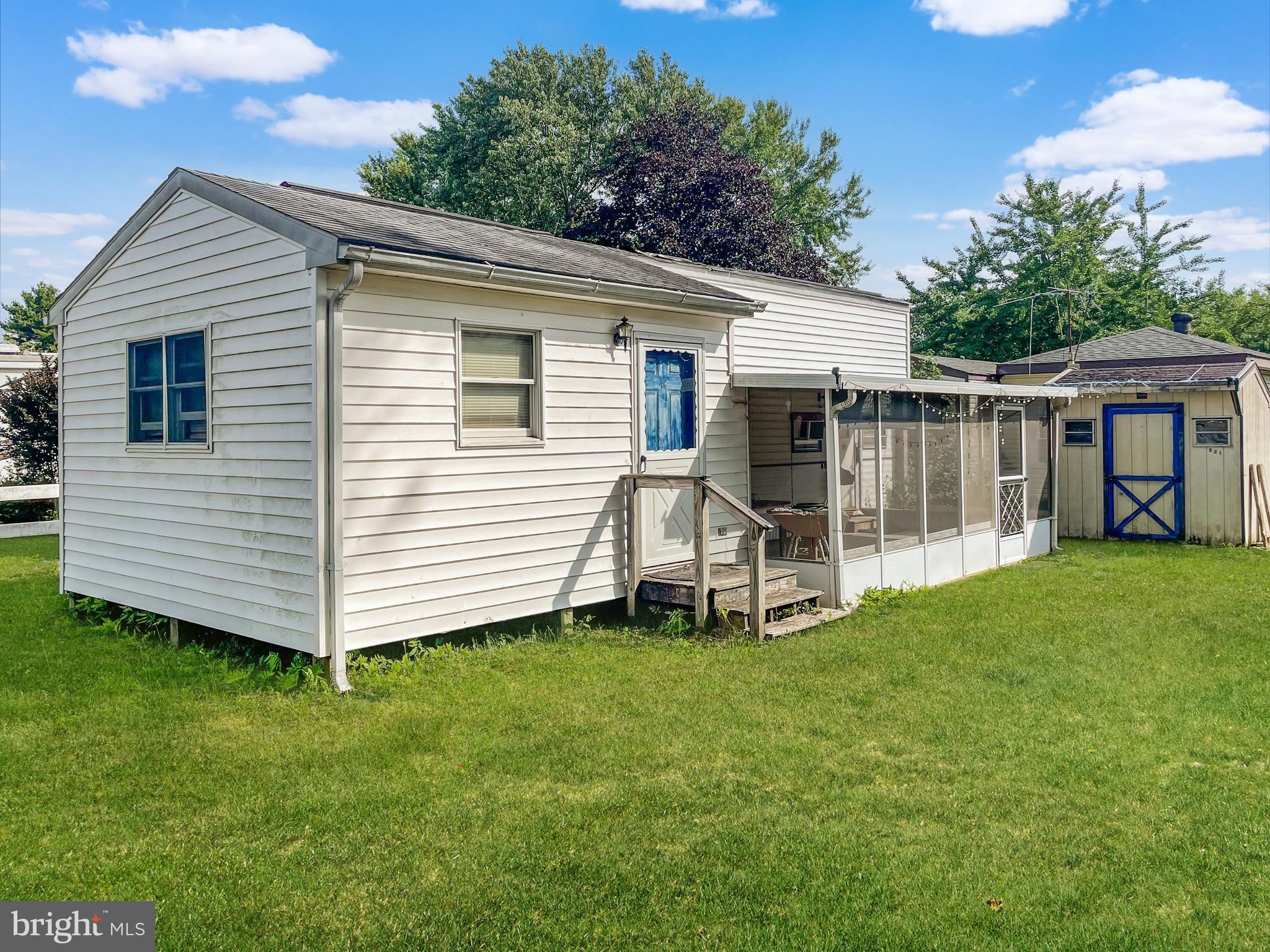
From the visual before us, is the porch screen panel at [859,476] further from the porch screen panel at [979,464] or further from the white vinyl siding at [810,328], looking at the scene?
the porch screen panel at [979,464]

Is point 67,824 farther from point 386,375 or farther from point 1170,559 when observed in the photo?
point 1170,559

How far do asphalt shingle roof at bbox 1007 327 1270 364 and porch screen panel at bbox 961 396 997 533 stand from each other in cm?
523

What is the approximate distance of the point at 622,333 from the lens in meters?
8.22

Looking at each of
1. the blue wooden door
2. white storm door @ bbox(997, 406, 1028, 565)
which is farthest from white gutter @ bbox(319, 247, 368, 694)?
the blue wooden door

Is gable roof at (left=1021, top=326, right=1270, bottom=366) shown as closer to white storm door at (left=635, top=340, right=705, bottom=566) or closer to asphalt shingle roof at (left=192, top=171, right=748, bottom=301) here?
asphalt shingle roof at (left=192, top=171, right=748, bottom=301)

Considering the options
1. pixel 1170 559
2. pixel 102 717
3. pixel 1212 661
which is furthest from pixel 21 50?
pixel 1170 559

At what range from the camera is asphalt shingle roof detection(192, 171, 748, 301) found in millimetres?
6582

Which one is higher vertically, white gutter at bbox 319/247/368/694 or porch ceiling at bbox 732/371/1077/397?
porch ceiling at bbox 732/371/1077/397

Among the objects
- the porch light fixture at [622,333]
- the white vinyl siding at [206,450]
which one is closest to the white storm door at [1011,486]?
the porch light fixture at [622,333]

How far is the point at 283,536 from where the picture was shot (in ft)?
21.1

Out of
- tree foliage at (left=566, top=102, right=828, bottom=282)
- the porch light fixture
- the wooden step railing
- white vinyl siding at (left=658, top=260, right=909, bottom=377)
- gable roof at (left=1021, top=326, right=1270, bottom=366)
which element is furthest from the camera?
tree foliage at (left=566, top=102, right=828, bottom=282)

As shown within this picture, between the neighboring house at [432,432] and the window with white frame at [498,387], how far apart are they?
0.02 meters

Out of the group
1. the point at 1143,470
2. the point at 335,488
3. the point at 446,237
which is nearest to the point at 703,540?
the point at 335,488

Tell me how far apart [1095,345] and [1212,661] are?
1178 cm
